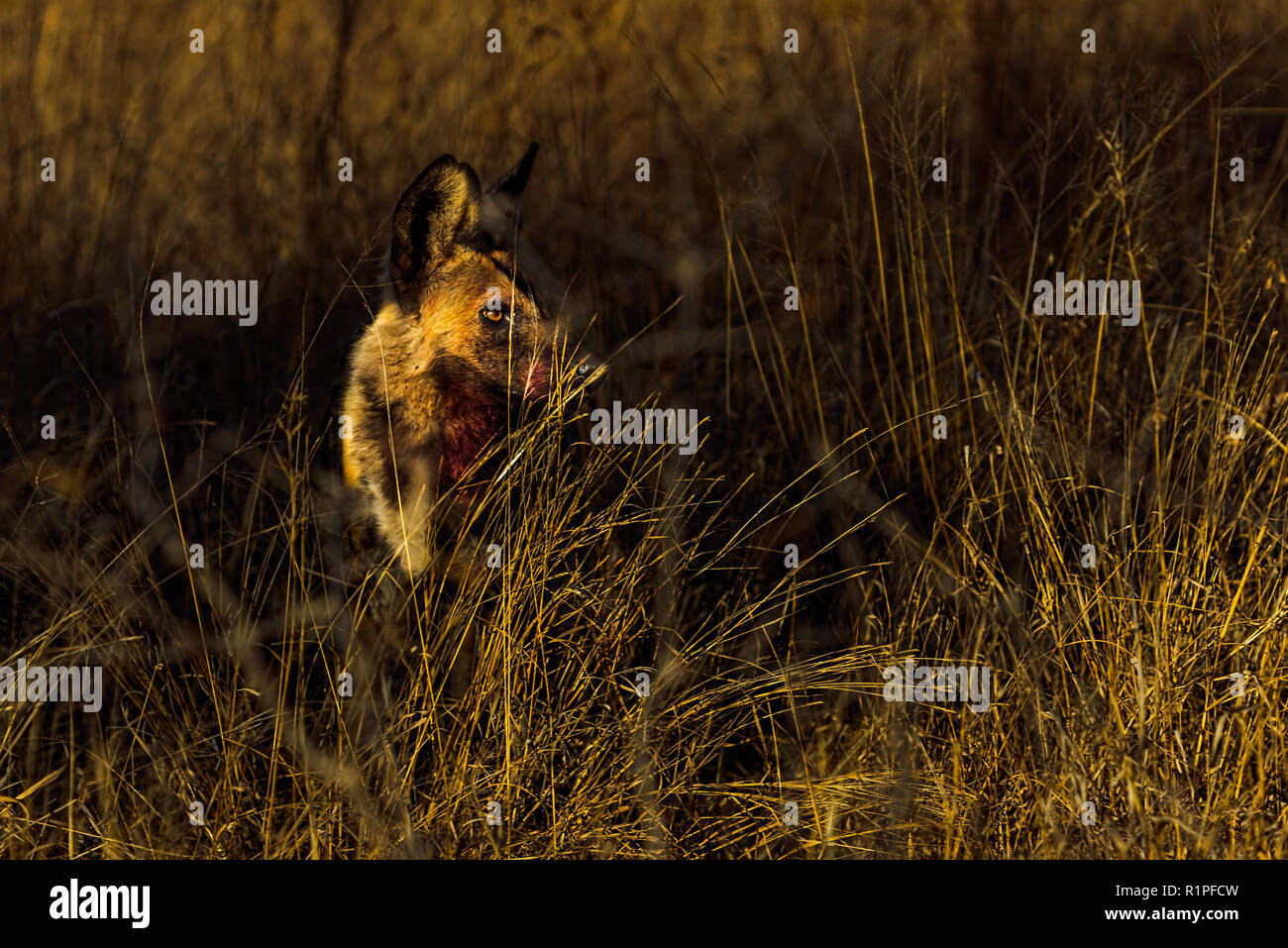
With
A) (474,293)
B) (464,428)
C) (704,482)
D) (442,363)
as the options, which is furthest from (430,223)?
(704,482)

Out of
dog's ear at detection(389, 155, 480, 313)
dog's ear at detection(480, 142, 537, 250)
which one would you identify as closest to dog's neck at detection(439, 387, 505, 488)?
dog's ear at detection(389, 155, 480, 313)

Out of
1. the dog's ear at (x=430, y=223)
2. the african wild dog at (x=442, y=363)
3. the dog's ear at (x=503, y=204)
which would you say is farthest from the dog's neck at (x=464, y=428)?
the dog's ear at (x=503, y=204)

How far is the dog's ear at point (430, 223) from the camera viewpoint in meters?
2.81

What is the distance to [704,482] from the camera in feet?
12.2

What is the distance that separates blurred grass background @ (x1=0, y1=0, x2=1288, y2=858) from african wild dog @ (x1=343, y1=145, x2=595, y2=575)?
15 cm

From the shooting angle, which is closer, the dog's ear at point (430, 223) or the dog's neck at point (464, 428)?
the dog's ear at point (430, 223)

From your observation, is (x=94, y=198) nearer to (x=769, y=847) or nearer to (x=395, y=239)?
(x=395, y=239)

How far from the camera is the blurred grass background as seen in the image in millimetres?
2619

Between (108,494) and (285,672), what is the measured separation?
3.84ft

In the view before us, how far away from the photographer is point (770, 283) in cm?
444

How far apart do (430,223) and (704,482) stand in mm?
1247

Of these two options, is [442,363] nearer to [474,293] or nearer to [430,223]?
[474,293]

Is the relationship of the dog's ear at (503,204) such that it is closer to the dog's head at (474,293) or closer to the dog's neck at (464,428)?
the dog's head at (474,293)

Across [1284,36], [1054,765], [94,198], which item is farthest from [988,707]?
[1284,36]
